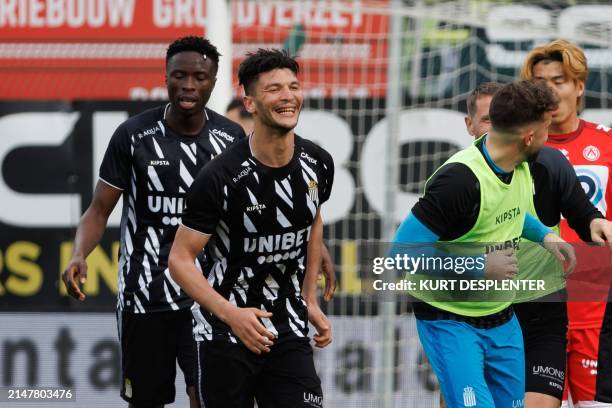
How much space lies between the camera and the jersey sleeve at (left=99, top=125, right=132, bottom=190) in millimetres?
5605

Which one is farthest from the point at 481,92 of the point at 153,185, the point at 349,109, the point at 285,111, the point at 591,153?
the point at 349,109

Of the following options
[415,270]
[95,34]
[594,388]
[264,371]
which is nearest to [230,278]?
[264,371]

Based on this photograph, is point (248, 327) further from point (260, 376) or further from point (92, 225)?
point (92, 225)

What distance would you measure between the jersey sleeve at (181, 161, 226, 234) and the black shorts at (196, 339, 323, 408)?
501 millimetres

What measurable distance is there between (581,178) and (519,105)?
1.23m

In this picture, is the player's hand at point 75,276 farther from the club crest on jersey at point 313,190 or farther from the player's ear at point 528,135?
the player's ear at point 528,135

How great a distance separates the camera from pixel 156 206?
5.57 meters

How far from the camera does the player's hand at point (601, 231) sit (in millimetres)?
4625

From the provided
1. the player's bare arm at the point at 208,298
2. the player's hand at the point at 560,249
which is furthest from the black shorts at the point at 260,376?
the player's hand at the point at 560,249

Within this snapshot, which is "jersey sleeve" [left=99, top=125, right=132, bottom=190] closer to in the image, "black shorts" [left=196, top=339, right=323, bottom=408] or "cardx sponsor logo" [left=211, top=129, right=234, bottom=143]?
"cardx sponsor logo" [left=211, top=129, right=234, bottom=143]

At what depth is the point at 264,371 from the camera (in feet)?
15.1

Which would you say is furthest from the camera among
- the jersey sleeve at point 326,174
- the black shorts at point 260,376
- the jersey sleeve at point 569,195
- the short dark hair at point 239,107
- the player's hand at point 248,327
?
the short dark hair at point 239,107

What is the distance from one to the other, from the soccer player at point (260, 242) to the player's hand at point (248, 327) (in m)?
0.15

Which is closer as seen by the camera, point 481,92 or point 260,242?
point 260,242
